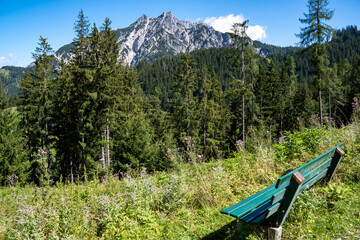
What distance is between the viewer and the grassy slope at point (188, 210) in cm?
333

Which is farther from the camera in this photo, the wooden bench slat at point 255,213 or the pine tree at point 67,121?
the pine tree at point 67,121

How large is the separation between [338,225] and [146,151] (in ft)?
58.2

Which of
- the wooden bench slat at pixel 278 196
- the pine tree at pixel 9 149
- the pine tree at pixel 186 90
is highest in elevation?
the pine tree at pixel 186 90

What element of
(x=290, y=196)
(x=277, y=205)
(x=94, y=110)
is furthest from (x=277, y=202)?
(x=94, y=110)

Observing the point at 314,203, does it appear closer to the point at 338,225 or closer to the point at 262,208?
the point at 338,225

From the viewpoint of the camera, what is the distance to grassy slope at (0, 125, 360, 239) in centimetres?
333

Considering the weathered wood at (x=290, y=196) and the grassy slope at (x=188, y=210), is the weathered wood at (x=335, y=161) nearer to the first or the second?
the grassy slope at (x=188, y=210)

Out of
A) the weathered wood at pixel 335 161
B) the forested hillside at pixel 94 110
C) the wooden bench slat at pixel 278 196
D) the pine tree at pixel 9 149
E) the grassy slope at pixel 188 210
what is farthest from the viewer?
the pine tree at pixel 9 149

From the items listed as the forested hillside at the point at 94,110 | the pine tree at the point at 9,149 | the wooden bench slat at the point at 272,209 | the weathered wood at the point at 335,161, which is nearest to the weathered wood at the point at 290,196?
the wooden bench slat at the point at 272,209

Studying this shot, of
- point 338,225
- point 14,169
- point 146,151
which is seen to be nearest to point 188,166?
point 338,225

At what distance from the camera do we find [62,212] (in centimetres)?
366

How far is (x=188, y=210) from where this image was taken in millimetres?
4301

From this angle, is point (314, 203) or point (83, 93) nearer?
point (314, 203)

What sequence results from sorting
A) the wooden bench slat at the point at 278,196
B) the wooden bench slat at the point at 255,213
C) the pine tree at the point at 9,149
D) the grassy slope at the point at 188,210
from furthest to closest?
the pine tree at the point at 9,149 → the grassy slope at the point at 188,210 → the wooden bench slat at the point at 255,213 → the wooden bench slat at the point at 278,196
